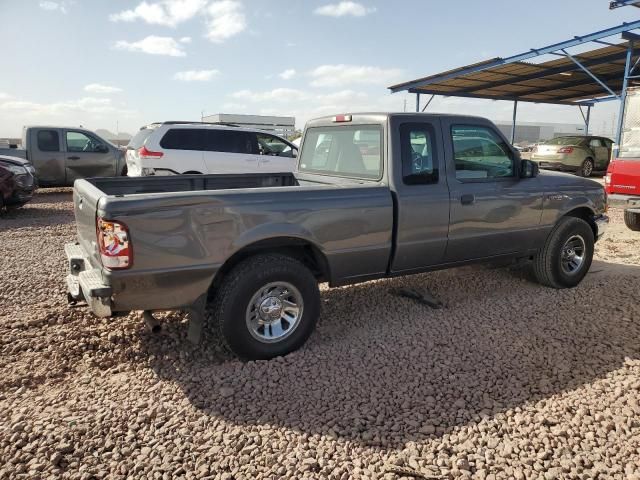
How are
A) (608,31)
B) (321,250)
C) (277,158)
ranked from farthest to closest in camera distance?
(608,31) → (277,158) → (321,250)

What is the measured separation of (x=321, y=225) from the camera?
3.57m

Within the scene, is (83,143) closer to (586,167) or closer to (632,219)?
(632,219)

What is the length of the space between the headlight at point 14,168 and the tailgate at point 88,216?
6831mm

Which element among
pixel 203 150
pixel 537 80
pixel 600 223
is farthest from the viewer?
pixel 537 80

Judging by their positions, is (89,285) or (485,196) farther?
(485,196)

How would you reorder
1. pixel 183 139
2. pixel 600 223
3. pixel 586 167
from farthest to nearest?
1. pixel 586 167
2. pixel 183 139
3. pixel 600 223

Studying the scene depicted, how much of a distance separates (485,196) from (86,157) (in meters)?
11.2

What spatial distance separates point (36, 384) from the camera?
3.23 metres

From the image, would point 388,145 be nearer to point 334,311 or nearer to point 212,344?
point 334,311

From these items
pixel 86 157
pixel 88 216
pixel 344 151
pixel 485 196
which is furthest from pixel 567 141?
pixel 88 216

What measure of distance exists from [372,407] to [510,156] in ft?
10.0

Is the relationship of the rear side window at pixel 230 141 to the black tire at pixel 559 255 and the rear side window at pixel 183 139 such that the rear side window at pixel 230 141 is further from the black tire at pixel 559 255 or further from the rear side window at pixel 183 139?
the black tire at pixel 559 255

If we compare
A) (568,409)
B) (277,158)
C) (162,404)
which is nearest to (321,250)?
(162,404)

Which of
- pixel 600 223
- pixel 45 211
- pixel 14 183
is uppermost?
pixel 14 183
